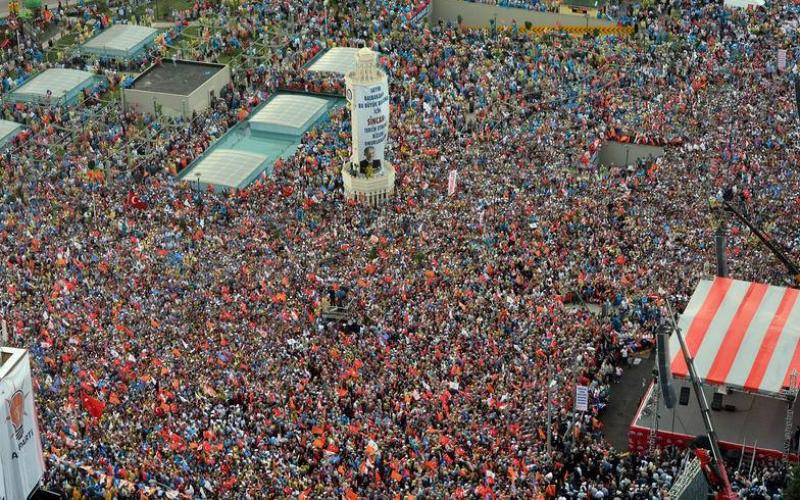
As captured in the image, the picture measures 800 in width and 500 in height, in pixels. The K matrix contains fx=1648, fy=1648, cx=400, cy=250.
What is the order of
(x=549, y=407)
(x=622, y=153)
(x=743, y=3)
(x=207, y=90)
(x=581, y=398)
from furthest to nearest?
(x=743, y=3)
(x=207, y=90)
(x=622, y=153)
(x=581, y=398)
(x=549, y=407)

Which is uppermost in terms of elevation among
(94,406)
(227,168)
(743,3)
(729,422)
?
(743,3)

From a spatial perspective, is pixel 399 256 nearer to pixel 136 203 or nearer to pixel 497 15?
pixel 136 203

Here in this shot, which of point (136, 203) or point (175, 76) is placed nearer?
point (136, 203)

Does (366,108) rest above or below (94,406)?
above

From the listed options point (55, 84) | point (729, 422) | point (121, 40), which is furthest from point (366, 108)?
point (729, 422)

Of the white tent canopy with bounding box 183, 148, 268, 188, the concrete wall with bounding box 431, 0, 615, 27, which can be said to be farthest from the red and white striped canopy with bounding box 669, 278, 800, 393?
the concrete wall with bounding box 431, 0, 615, 27

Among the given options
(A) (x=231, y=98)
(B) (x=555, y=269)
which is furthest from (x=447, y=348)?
(A) (x=231, y=98)

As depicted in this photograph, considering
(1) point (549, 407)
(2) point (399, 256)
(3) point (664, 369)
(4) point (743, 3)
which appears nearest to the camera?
(3) point (664, 369)

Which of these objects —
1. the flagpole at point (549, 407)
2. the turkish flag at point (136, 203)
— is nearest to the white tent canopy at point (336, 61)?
the turkish flag at point (136, 203)

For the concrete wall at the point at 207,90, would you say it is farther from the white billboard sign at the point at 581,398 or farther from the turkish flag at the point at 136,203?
the white billboard sign at the point at 581,398
